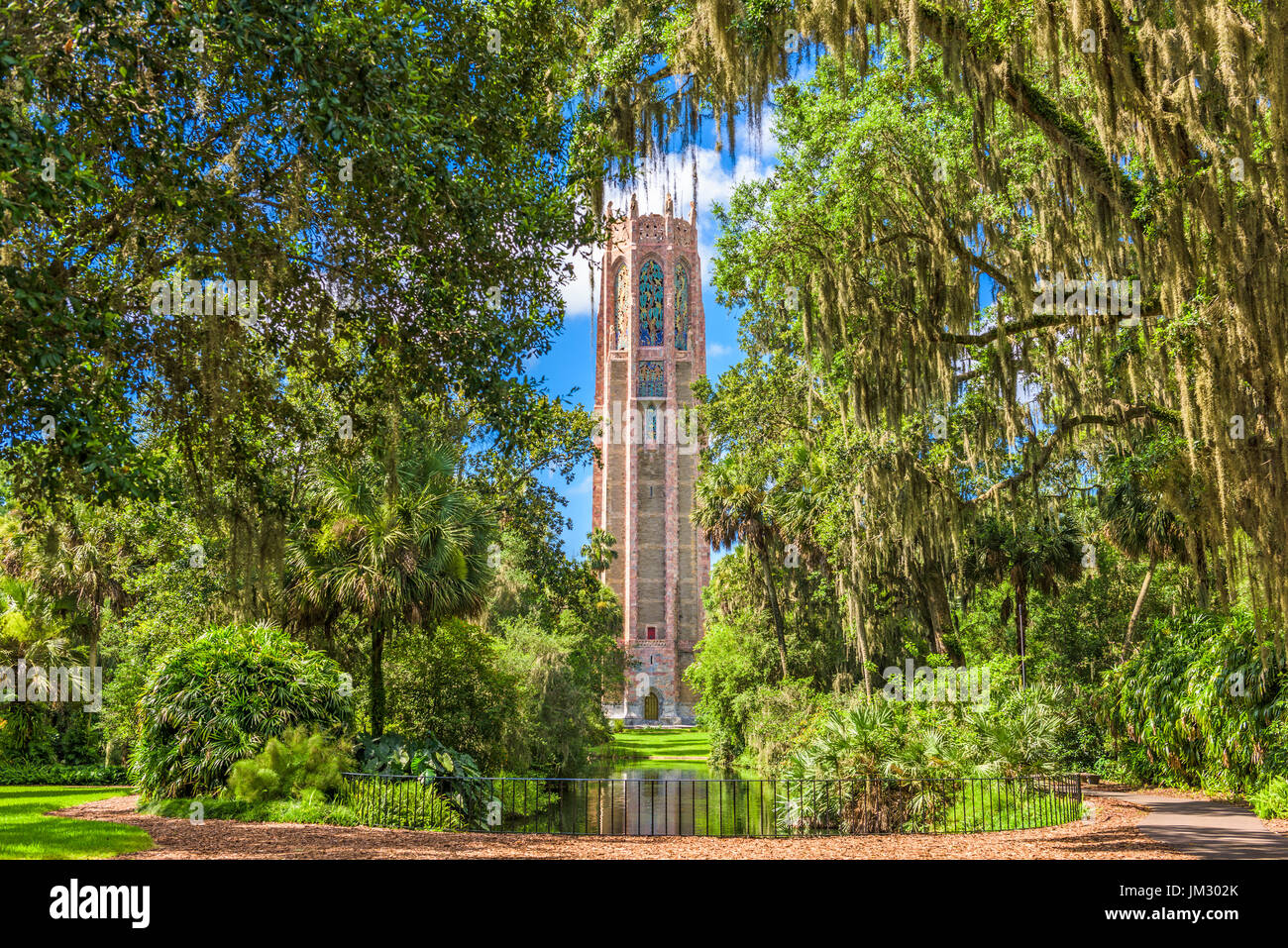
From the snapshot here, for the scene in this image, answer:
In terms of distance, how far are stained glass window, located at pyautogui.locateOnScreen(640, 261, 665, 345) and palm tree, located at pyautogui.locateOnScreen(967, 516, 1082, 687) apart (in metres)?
56.5

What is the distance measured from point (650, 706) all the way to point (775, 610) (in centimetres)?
4545

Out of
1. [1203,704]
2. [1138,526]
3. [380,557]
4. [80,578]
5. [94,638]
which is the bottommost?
[1203,704]

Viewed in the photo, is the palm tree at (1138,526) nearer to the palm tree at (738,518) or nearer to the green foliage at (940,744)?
the green foliage at (940,744)

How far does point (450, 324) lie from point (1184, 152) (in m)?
8.46

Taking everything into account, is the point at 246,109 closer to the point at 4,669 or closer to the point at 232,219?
the point at 232,219

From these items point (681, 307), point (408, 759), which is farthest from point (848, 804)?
point (681, 307)

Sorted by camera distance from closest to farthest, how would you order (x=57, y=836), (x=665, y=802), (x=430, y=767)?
(x=57, y=836), (x=665, y=802), (x=430, y=767)

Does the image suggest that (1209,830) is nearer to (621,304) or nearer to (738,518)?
(738,518)

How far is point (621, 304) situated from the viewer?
81188 mm

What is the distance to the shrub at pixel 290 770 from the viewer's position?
13227 millimetres

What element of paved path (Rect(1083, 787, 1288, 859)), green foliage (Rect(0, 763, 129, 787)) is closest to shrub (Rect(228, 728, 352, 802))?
paved path (Rect(1083, 787, 1288, 859))

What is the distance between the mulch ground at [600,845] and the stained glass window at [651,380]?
224 feet

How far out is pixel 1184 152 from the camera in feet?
35.3

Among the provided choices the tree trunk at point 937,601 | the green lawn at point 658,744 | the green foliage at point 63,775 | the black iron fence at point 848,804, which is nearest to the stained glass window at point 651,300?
the green lawn at point 658,744
